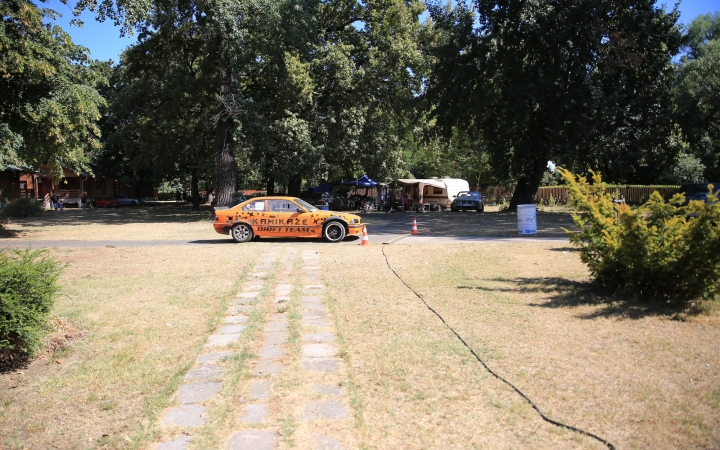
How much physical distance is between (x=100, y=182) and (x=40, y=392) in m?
59.9

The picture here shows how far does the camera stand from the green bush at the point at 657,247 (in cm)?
693

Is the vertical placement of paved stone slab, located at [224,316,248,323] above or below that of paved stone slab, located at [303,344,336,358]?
above

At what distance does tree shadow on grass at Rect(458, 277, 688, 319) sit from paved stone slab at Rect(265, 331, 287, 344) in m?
3.65

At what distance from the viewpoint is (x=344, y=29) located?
33.1 m

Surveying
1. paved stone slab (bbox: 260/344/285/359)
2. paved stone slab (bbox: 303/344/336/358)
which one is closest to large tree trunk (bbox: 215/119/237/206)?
paved stone slab (bbox: 260/344/285/359)

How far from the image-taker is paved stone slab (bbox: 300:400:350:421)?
4.10 meters

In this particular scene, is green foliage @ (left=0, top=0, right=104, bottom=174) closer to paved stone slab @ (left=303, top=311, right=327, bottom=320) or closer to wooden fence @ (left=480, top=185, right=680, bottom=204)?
paved stone slab @ (left=303, top=311, right=327, bottom=320)

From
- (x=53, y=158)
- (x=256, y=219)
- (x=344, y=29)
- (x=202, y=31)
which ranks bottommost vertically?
(x=256, y=219)

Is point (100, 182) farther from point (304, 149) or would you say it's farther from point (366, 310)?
point (366, 310)

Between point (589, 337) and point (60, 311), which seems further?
point (60, 311)

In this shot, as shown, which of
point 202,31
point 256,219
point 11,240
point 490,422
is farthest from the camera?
point 202,31

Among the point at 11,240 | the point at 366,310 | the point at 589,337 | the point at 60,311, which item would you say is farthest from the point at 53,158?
the point at 589,337

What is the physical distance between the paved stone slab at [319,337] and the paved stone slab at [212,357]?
93cm

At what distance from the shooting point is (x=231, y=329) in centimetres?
655
